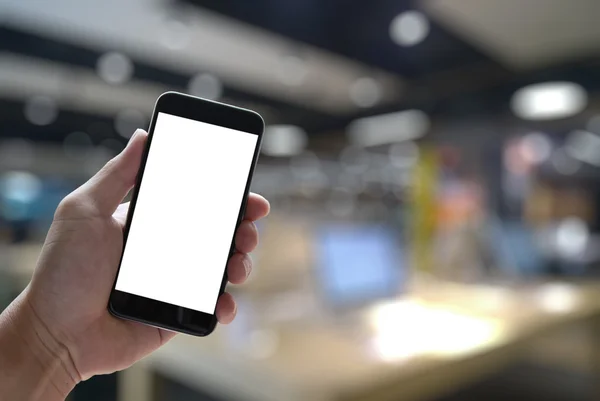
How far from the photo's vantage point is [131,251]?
1.77 ft

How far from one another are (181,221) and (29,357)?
204mm

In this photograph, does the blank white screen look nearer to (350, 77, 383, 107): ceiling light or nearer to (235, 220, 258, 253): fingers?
(235, 220, 258, 253): fingers

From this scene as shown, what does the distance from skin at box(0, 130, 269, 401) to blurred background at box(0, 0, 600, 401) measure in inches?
2.8

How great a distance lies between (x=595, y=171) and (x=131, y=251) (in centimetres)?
966

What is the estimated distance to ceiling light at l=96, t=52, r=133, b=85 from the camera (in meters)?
3.92

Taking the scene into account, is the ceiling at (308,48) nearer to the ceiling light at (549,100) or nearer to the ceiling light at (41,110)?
the ceiling light at (549,100)

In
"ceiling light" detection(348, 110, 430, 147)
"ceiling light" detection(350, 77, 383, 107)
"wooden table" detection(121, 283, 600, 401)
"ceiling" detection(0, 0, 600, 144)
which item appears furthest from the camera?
"ceiling light" detection(350, 77, 383, 107)

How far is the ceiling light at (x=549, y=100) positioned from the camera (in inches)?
151

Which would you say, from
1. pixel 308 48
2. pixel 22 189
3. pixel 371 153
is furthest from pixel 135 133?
pixel 371 153

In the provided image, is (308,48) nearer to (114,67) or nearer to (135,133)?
(114,67)

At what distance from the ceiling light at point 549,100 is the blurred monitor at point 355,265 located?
2531 mm

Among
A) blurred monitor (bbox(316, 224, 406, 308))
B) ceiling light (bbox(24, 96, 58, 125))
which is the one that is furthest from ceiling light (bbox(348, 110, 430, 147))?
ceiling light (bbox(24, 96, 58, 125))

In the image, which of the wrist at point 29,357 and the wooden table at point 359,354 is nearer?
the wrist at point 29,357

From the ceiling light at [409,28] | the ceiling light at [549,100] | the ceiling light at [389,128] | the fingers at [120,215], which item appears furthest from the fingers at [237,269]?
the ceiling light at [389,128]
